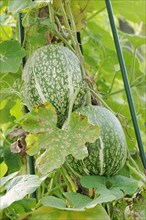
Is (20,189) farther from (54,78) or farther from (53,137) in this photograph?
(54,78)

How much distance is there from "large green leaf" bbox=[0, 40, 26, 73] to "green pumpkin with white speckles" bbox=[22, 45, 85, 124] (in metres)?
0.09

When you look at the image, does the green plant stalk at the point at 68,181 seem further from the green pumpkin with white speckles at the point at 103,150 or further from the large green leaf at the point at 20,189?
the large green leaf at the point at 20,189

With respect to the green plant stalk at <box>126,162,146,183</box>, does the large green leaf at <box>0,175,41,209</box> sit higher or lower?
higher

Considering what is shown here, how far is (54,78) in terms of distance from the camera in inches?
41.9

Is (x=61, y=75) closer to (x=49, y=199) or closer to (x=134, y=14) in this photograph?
(x=49, y=199)

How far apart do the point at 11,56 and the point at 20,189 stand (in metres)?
0.45

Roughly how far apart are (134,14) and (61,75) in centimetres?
68

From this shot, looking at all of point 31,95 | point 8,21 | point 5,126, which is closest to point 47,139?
point 31,95

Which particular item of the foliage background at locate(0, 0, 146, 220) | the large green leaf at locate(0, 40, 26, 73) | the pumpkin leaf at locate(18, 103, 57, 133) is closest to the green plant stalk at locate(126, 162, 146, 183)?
the foliage background at locate(0, 0, 146, 220)

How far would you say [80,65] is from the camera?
1.13m

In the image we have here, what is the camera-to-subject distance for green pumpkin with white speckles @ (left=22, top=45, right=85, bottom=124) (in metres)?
1.06

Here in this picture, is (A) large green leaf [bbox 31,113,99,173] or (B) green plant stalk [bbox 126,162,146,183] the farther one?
(B) green plant stalk [bbox 126,162,146,183]

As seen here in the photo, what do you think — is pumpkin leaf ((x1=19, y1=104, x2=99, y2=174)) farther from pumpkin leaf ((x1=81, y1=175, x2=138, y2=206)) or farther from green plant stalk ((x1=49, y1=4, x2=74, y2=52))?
green plant stalk ((x1=49, y1=4, x2=74, y2=52))

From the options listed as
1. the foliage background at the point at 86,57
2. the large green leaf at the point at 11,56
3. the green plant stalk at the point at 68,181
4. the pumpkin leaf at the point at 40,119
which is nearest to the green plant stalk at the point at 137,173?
the foliage background at the point at 86,57
